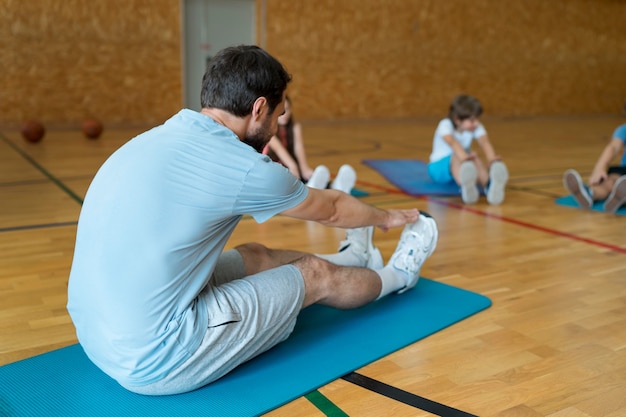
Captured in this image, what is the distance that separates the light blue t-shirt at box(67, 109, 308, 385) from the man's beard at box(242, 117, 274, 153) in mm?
118

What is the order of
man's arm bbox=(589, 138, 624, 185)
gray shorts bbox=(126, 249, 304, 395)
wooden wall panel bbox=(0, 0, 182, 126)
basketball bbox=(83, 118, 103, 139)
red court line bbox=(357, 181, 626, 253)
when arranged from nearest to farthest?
gray shorts bbox=(126, 249, 304, 395) → red court line bbox=(357, 181, 626, 253) → man's arm bbox=(589, 138, 624, 185) → basketball bbox=(83, 118, 103, 139) → wooden wall panel bbox=(0, 0, 182, 126)

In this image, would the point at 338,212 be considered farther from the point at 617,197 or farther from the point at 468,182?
the point at 617,197

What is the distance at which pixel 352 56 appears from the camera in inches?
357

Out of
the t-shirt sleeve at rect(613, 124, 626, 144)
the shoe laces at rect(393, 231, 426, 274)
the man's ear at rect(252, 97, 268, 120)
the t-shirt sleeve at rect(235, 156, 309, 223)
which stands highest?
the man's ear at rect(252, 97, 268, 120)

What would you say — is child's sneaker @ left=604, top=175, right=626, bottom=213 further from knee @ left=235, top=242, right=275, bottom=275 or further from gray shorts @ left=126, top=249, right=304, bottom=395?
gray shorts @ left=126, top=249, right=304, bottom=395

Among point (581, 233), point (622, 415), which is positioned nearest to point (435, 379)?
point (622, 415)

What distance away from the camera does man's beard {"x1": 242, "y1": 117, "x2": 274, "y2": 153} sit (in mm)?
1696

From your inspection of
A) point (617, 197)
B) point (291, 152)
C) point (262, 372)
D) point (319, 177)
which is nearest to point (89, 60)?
point (291, 152)

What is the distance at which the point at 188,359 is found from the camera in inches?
62.7

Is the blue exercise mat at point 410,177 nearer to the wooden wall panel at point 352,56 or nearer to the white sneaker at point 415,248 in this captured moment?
the white sneaker at point 415,248

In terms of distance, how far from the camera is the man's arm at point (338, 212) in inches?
69.8

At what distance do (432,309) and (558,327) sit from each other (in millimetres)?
435

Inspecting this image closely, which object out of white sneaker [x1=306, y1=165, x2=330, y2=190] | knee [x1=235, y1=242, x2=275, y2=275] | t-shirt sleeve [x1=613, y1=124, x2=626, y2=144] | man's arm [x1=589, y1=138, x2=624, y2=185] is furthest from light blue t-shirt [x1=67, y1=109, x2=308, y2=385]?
t-shirt sleeve [x1=613, y1=124, x2=626, y2=144]

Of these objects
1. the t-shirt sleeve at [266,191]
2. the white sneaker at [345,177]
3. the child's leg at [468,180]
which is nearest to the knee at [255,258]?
the t-shirt sleeve at [266,191]
